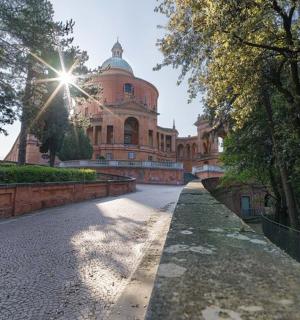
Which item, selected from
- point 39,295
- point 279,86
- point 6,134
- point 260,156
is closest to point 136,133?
point 6,134

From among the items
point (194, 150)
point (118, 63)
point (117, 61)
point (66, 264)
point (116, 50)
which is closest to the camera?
point (66, 264)

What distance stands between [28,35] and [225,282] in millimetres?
14750

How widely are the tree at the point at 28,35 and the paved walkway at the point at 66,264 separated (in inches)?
321

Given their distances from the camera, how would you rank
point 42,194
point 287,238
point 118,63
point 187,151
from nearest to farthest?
point 287,238 → point 42,194 → point 118,63 → point 187,151

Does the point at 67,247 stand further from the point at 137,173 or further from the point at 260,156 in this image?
the point at 137,173

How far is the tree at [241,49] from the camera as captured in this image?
5.79 meters

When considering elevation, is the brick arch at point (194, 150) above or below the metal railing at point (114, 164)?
Answer: above

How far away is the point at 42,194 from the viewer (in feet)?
40.3

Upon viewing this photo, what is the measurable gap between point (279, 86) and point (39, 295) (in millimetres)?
7570

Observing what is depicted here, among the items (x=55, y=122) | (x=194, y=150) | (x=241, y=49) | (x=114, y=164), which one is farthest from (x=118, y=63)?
(x=241, y=49)

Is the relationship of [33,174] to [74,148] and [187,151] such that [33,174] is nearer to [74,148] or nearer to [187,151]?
[74,148]

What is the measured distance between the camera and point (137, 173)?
37.9 m

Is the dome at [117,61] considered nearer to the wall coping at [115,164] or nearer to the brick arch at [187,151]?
the brick arch at [187,151]

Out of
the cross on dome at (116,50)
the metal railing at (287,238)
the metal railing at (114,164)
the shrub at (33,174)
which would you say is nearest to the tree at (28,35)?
the shrub at (33,174)
